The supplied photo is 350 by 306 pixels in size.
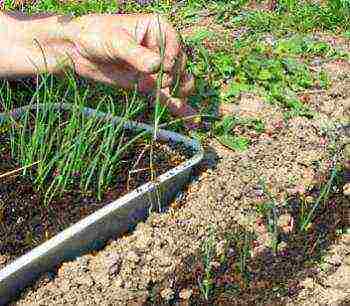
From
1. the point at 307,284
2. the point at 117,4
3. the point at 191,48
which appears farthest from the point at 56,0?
the point at 307,284

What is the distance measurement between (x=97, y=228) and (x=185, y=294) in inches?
11.9

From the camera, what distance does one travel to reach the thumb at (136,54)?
2.07m

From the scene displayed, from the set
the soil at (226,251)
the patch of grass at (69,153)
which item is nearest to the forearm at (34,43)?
the patch of grass at (69,153)

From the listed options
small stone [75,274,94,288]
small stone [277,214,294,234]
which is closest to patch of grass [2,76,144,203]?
small stone [75,274,94,288]

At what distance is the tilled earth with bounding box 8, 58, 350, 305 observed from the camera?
1988 millimetres

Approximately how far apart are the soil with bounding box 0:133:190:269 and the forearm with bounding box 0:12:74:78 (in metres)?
0.29

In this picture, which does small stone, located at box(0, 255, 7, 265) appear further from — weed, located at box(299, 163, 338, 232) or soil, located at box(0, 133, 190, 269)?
weed, located at box(299, 163, 338, 232)

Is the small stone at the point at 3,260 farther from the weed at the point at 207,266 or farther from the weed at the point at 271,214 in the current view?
the weed at the point at 271,214

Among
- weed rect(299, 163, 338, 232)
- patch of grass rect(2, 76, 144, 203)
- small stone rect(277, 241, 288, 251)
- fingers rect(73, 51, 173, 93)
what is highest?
fingers rect(73, 51, 173, 93)

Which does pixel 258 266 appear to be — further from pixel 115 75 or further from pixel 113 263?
pixel 115 75

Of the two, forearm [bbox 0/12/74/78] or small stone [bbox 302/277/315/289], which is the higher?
forearm [bbox 0/12/74/78]

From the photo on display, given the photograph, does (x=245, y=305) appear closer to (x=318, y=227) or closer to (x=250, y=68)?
(x=318, y=227)

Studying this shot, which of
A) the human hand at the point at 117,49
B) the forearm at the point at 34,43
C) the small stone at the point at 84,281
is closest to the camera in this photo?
the small stone at the point at 84,281

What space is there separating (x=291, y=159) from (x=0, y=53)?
3.40 feet
